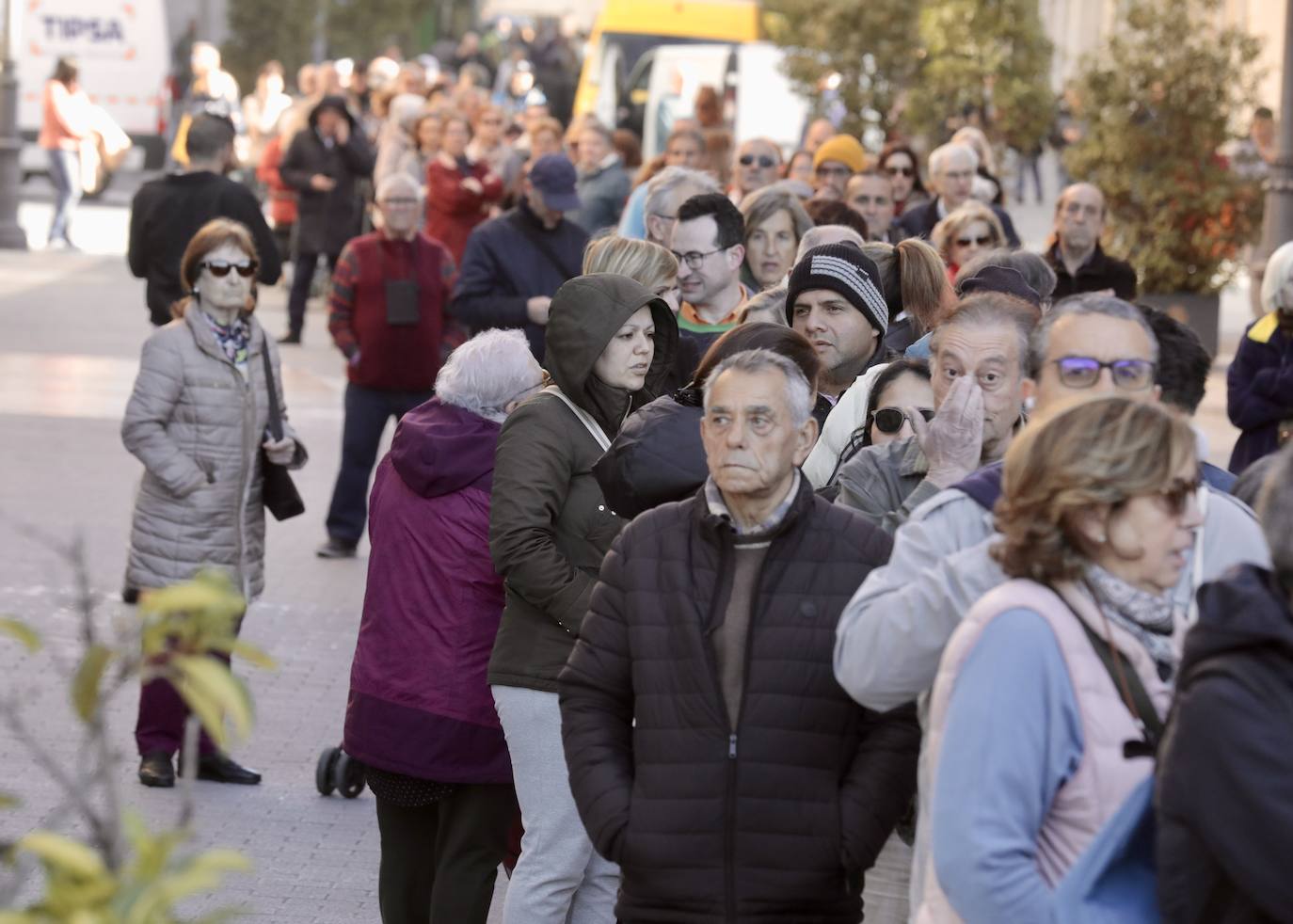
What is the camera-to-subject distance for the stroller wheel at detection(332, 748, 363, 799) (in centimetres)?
721

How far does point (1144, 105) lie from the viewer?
18.1 metres

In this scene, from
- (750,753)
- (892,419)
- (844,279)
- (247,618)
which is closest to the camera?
(750,753)

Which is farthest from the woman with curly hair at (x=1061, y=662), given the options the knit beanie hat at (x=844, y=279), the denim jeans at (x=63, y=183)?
the denim jeans at (x=63, y=183)

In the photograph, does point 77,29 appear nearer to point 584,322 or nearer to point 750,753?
point 584,322

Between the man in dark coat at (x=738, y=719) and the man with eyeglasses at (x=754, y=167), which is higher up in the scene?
the man with eyeglasses at (x=754, y=167)

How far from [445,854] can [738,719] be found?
65.5 inches

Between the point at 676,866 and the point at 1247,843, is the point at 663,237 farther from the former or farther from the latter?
the point at 1247,843

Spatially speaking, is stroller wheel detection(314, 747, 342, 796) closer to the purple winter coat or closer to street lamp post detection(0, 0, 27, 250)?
the purple winter coat

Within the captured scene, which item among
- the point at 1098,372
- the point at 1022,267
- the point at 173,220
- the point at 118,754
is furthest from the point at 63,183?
the point at 118,754

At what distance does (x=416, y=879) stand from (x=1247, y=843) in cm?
310

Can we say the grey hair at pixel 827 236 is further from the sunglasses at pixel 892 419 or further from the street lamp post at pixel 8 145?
the street lamp post at pixel 8 145

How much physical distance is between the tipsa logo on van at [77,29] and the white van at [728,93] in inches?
334

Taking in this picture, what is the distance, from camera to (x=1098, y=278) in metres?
11.0

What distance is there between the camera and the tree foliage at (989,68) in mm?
21938
